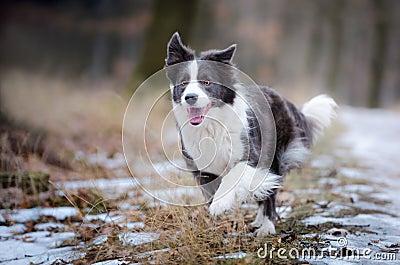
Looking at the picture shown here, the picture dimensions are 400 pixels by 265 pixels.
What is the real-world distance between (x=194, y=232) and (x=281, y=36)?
3142cm

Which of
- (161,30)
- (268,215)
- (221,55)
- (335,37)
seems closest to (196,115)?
(221,55)

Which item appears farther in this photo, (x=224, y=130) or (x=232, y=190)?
(x=224, y=130)

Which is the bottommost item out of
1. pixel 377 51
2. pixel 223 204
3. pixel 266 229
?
pixel 266 229

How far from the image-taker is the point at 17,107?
8922 millimetres

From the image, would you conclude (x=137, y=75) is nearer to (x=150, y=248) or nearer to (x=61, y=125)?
(x=61, y=125)

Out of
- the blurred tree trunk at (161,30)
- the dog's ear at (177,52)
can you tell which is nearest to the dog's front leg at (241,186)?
the dog's ear at (177,52)

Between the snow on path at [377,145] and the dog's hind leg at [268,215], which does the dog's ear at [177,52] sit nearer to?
the dog's hind leg at [268,215]

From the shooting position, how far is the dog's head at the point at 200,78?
385 cm

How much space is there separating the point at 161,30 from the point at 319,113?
7320 millimetres

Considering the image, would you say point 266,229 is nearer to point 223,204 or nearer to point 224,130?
point 223,204

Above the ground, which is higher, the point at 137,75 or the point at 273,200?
the point at 137,75

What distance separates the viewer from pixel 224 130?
4023 mm

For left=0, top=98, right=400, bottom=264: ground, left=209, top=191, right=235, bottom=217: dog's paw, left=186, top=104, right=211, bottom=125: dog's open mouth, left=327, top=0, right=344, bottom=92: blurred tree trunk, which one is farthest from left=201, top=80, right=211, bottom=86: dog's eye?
left=327, top=0, right=344, bottom=92: blurred tree trunk

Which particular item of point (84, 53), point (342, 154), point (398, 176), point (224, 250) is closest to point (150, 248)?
point (224, 250)
